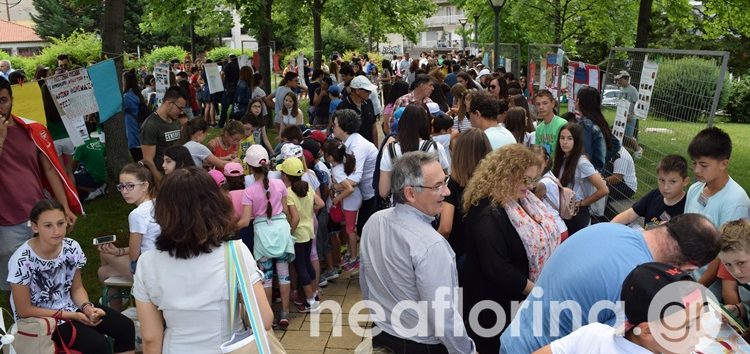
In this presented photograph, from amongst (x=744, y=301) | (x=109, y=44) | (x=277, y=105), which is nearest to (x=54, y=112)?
(x=109, y=44)

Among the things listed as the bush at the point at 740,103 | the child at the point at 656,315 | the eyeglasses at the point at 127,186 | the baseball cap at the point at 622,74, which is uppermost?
the baseball cap at the point at 622,74

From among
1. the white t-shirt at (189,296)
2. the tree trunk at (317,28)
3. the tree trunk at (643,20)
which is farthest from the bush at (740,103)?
the white t-shirt at (189,296)

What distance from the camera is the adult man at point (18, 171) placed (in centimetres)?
502

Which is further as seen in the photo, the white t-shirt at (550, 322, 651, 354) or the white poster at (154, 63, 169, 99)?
the white poster at (154, 63, 169, 99)

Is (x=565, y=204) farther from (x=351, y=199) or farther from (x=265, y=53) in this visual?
(x=265, y=53)

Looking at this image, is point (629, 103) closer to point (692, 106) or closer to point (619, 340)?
point (692, 106)

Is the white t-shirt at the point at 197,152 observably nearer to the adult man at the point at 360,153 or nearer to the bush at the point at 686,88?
the adult man at the point at 360,153

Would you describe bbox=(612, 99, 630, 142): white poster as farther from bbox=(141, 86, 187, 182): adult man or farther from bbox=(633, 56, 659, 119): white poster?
bbox=(141, 86, 187, 182): adult man

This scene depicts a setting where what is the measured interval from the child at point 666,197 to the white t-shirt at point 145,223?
356cm

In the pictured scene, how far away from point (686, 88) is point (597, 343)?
14.5 ft

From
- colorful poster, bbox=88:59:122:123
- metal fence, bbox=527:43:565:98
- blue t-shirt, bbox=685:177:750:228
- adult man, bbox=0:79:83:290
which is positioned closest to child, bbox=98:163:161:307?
adult man, bbox=0:79:83:290

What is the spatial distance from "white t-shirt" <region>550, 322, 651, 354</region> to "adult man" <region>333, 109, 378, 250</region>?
15.4 feet

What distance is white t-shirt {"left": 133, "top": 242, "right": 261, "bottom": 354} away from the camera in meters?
3.00

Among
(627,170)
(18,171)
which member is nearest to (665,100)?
(627,170)
